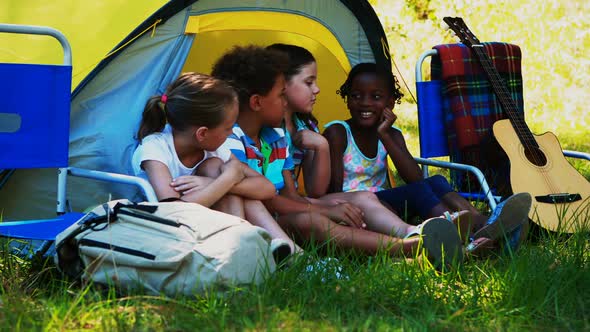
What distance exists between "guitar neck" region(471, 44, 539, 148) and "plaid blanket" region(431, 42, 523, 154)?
40 mm

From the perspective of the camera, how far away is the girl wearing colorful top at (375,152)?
395cm

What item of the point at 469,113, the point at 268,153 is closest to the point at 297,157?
the point at 268,153

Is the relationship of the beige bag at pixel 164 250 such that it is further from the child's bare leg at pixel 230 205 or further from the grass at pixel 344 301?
the child's bare leg at pixel 230 205

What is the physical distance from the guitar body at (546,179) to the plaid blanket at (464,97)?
0.17 m

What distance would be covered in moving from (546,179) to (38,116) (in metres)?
2.41

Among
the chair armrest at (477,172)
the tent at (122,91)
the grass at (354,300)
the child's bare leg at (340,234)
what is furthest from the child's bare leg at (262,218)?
the chair armrest at (477,172)

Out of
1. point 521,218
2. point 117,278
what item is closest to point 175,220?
point 117,278

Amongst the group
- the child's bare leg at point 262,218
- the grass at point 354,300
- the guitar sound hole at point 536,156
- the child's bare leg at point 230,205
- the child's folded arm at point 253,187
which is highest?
the guitar sound hole at point 536,156

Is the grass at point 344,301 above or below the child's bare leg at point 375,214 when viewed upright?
below

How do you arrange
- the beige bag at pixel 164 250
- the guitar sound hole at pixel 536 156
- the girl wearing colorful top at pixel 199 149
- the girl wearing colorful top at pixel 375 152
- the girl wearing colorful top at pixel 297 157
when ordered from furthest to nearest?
the guitar sound hole at pixel 536 156
the girl wearing colorful top at pixel 375 152
the girl wearing colorful top at pixel 297 157
the girl wearing colorful top at pixel 199 149
the beige bag at pixel 164 250

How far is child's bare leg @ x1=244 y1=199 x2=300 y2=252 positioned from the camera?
332 cm

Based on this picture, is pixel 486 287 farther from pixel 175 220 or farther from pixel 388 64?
pixel 388 64

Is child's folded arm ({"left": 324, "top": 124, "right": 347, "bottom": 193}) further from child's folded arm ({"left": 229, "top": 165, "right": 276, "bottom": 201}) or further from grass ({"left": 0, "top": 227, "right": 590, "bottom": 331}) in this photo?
grass ({"left": 0, "top": 227, "right": 590, "bottom": 331})

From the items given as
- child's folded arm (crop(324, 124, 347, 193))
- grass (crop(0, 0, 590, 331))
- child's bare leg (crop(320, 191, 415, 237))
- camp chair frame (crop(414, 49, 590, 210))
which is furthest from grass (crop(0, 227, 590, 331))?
camp chair frame (crop(414, 49, 590, 210))
